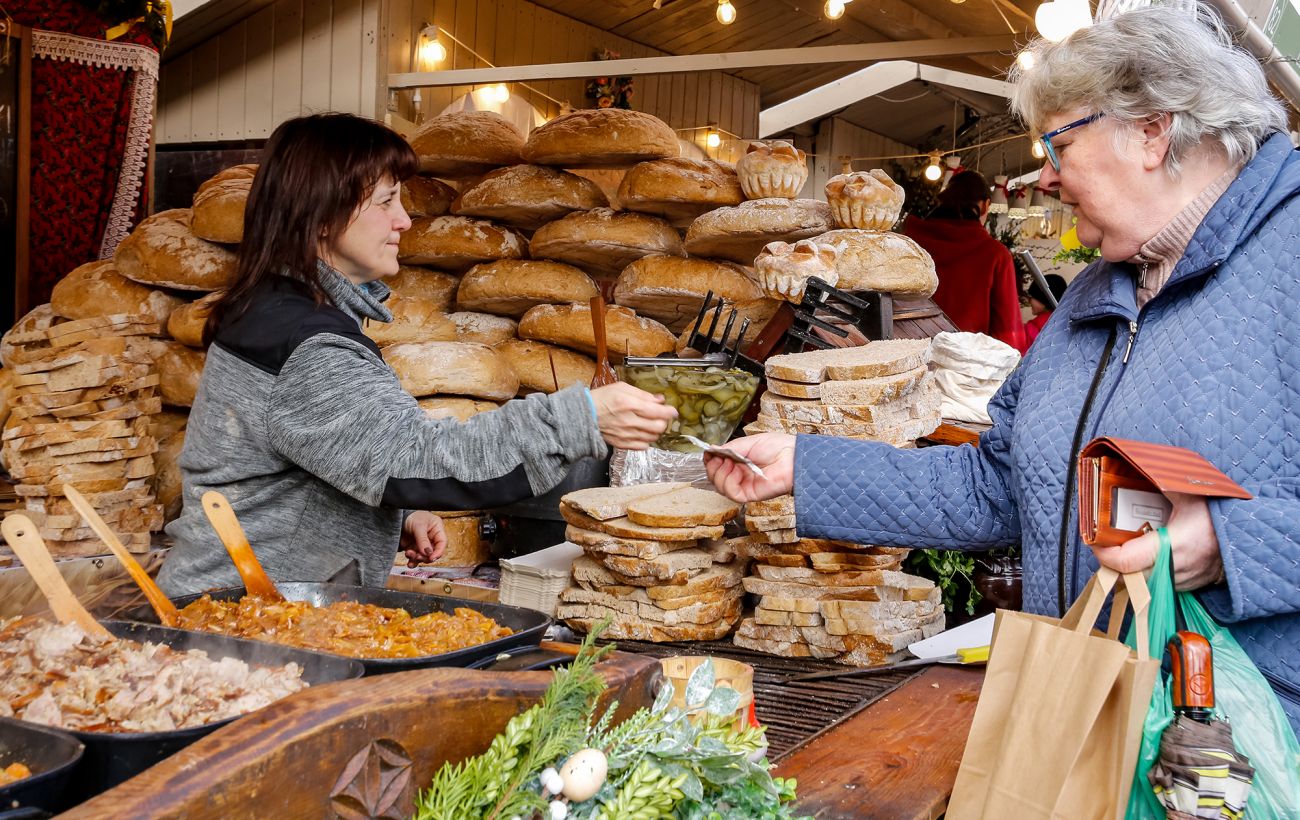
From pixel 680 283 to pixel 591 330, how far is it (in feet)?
1.35

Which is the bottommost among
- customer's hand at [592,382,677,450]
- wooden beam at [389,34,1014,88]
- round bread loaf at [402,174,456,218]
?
customer's hand at [592,382,677,450]

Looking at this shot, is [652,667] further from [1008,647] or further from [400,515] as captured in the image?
[400,515]

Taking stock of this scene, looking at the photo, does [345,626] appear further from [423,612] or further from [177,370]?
[177,370]

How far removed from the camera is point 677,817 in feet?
3.95

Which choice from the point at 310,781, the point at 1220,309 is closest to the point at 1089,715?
the point at 1220,309

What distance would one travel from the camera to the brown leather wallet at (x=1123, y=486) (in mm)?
1454

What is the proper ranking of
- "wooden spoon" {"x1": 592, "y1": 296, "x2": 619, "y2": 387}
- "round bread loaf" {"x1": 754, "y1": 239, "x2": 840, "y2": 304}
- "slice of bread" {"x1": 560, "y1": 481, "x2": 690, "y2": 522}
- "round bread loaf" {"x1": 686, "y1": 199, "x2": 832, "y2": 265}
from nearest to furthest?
"slice of bread" {"x1": 560, "y1": 481, "x2": 690, "y2": 522} → "wooden spoon" {"x1": 592, "y1": 296, "x2": 619, "y2": 387} → "round bread loaf" {"x1": 754, "y1": 239, "x2": 840, "y2": 304} → "round bread loaf" {"x1": 686, "y1": 199, "x2": 832, "y2": 265}

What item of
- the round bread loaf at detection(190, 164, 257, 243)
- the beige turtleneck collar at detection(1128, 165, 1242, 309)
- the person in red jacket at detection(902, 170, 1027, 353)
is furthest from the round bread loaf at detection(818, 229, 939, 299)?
the round bread loaf at detection(190, 164, 257, 243)

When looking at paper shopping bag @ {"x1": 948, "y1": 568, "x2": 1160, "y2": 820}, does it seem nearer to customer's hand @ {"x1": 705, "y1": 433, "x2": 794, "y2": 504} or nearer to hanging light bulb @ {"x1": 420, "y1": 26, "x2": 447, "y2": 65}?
customer's hand @ {"x1": 705, "y1": 433, "x2": 794, "y2": 504}

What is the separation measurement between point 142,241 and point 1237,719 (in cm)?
449

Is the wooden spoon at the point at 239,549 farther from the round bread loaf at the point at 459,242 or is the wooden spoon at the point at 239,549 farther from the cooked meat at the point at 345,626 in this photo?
the round bread loaf at the point at 459,242

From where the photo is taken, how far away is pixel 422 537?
272 centimetres

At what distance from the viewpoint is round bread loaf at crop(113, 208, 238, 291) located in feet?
15.0

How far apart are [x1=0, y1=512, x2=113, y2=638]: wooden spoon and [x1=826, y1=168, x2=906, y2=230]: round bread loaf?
2.95 m
